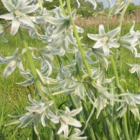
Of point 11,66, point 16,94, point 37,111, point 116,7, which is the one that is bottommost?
point 16,94

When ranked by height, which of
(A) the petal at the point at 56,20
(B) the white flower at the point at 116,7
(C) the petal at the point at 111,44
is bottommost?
(C) the petal at the point at 111,44

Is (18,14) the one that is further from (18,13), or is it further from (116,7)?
(116,7)

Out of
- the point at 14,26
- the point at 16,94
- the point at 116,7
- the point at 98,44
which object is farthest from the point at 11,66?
the point at 16,94

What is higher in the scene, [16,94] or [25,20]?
[25,20]

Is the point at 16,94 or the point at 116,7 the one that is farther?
the point at 16,94

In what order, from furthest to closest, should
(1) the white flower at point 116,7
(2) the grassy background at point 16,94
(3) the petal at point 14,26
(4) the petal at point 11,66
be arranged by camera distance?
(2) the grassy background at point 16,94 < (1) the white flower at point 116,7 < (4) the petal at point 11,66 < (3) the petal at point 14,26

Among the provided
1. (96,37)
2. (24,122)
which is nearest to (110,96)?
(96,37)

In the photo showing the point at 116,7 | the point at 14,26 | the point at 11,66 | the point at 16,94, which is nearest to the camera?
the point at 14,26

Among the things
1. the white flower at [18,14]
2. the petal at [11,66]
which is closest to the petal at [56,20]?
the white flower at [18,14]

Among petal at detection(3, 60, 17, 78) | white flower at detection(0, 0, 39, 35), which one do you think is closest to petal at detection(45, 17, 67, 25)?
white flower at detection(0, 0, 39, 35)

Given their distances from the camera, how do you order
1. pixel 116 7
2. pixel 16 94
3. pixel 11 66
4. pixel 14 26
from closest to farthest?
1. pixel 14 26
2. pixel 11 66
3. pixel 116 7
4. pixel 16 94

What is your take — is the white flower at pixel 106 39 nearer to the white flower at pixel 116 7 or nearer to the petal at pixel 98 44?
the petal at pixel 98 44

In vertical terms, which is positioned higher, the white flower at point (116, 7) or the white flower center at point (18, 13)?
the white flower center at point (18, 13)

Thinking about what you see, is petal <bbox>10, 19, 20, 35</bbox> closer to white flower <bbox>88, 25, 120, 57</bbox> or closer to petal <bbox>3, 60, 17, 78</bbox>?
petal <bbox>3, 60, 17, 78</bbox>
